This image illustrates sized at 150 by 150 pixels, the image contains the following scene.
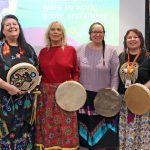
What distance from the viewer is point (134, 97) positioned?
279 centimetres

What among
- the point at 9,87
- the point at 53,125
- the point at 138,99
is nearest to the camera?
the point at 9,87

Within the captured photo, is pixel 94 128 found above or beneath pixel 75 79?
beneath

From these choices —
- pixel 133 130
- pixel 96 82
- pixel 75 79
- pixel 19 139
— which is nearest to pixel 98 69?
pixel 96 82

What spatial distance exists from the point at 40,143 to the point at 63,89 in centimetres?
54

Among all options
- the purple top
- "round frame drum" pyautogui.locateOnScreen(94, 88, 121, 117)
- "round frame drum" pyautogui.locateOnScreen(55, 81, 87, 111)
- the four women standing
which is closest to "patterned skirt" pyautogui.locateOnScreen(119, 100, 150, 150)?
the four women standing

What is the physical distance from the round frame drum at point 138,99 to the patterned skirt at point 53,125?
49cm

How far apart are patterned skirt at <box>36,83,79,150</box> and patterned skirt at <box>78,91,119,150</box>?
0.40 feet

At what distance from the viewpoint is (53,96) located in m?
2.87

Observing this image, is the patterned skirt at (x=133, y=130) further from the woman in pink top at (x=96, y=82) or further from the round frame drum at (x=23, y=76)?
the round frame drum at (x=23, y=76)

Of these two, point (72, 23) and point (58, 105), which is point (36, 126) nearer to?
point (58, 105)

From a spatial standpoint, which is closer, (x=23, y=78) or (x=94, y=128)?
(x=23, y=78)

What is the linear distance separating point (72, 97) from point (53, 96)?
16 cm

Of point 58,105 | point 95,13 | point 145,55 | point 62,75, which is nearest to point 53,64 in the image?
point 62,75

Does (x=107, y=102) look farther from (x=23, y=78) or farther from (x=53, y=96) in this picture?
(x=23, y=78)
